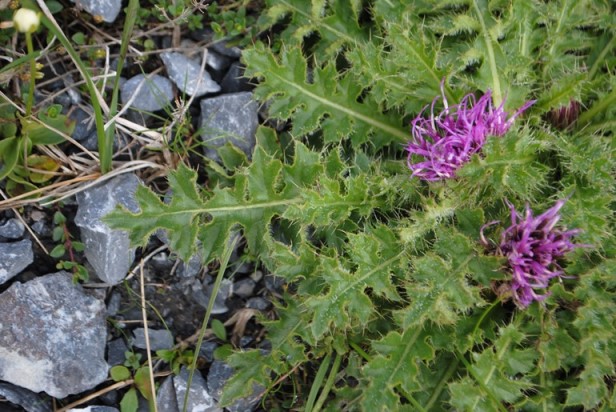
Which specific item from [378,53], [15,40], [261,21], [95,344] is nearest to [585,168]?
[378,53]

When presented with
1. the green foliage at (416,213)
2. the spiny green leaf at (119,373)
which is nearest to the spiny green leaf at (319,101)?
the green foliage at (416,213)

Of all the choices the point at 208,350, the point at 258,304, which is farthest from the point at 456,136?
the point at 208,350

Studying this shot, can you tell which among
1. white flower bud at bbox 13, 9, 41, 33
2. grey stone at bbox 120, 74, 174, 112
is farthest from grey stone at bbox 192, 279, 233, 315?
white flower bud at bbox 13, 9, 41, 33

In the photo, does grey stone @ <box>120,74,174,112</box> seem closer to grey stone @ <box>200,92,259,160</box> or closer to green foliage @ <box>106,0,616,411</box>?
grey stone @ <box>200,92,259,160</box>

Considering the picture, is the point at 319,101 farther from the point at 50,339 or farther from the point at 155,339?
the point at 50,339

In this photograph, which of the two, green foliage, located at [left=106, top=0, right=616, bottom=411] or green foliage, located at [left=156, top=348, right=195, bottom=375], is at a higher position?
green foliage, located at [left=106, top=0, right=616, bottom=411]

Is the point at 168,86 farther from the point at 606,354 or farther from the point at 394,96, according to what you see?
the point at 606,354
